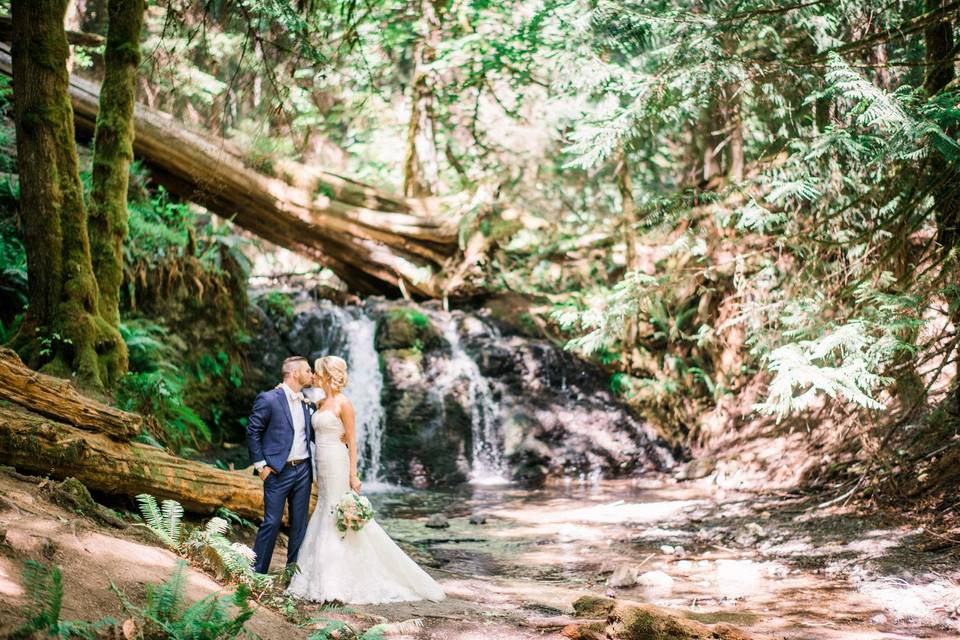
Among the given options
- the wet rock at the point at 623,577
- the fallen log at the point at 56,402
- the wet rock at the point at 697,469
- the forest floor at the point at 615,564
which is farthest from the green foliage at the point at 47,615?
the wet rock at the point at 697,469

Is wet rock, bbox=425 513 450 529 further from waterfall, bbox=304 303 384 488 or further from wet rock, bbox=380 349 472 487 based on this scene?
waterfall, bbox=304 303 384 488

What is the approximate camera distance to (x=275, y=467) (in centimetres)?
588

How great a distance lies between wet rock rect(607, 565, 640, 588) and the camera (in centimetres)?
666

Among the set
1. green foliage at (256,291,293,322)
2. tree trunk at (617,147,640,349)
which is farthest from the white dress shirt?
tree trunk at (617,147,640,349)

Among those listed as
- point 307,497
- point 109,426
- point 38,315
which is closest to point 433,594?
point 307,497

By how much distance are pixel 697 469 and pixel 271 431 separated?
1002cm

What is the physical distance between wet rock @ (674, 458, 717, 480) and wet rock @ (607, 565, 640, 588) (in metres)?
7.37

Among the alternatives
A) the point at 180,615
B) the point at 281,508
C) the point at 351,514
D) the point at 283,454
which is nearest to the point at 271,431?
the point at 283,454

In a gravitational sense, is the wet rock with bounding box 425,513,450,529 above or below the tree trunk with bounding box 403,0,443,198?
below

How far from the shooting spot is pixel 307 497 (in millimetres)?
6246

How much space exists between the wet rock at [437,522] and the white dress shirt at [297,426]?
13.3 ft

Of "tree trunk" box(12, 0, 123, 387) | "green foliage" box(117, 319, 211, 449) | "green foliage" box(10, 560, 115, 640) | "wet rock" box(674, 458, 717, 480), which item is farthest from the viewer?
"wet rock" box(674, 458, 717, 480)

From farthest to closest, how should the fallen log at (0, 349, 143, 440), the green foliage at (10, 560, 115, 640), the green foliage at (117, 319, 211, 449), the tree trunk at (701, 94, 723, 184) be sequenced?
the tree trunk at (701, 94, 723, 184) → the green foliage at (117, 319, 211, 449) → the fallen log at (0, 349, 143, 440) → the green foliage at (10, 560, 115, 640)

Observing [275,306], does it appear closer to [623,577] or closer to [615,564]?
[615,564]
